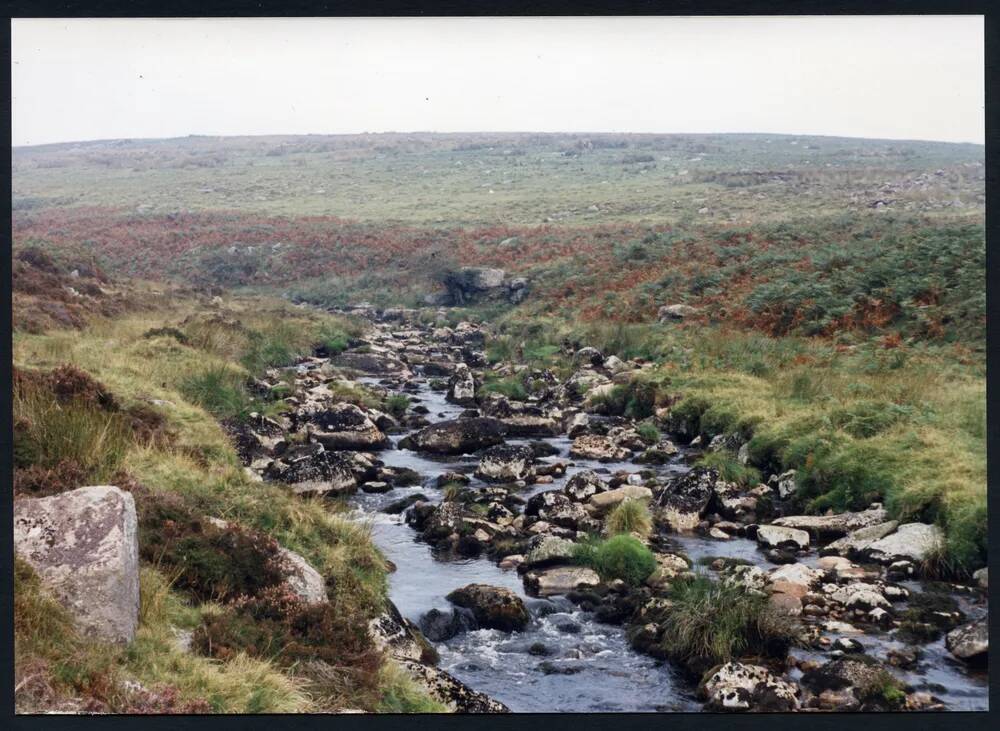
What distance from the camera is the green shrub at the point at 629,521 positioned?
13727mm

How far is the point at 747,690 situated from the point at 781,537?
4509mm

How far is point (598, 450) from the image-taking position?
60.2 feet

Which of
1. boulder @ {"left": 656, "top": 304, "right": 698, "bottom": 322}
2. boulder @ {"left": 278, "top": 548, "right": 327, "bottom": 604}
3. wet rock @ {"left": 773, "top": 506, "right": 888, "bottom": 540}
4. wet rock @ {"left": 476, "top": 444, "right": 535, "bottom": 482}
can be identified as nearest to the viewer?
boulder @ {"left": 278, "top": 548, "right": 327, "bottom": 604}

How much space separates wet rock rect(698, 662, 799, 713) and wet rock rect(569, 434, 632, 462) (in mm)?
8636

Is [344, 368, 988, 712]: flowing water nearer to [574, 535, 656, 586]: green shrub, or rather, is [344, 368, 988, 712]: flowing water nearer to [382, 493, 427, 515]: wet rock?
[574, 535, 656, 586]: green shrub

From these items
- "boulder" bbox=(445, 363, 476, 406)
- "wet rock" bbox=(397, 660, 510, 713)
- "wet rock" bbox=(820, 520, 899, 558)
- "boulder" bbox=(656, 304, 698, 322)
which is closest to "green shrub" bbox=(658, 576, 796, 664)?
"wet rock" bbox=(397, 660, 510, 713)

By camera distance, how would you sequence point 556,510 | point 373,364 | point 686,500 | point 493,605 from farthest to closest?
point 373,364 → point 686,500 → point 556,510 → point 493,605

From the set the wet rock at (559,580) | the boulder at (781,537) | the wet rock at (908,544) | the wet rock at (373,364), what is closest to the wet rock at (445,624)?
the wet rock at (559,580)

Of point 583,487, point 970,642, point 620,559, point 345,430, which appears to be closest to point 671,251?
point 345,430

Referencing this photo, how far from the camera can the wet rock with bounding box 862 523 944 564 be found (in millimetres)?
12266

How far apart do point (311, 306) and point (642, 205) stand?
25.0 metres

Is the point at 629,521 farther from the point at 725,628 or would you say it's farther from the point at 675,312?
the point at 675,312

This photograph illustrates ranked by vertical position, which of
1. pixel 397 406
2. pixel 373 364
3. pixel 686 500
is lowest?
pixel 373 364

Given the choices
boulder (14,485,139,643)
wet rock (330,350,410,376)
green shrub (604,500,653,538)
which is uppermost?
boulder (14,485,139,643)
